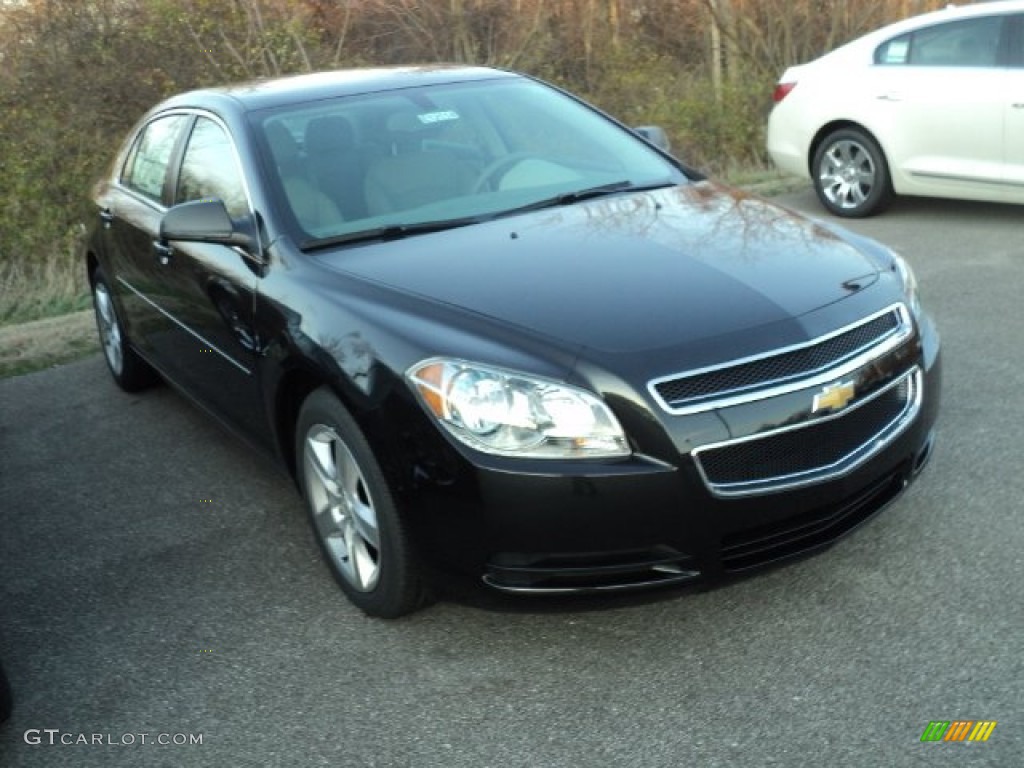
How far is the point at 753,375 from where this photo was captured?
319 centimetres

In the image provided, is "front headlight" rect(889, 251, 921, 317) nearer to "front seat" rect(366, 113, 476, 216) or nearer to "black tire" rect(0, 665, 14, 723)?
"front seat" rect(366, 113, 476, 216)

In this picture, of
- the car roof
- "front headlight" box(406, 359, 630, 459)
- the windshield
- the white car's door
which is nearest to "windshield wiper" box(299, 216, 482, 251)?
the windshield

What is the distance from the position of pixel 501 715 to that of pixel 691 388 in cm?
99

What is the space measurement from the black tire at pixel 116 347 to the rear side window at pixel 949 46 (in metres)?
5.94

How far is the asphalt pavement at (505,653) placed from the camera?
3.01 metres

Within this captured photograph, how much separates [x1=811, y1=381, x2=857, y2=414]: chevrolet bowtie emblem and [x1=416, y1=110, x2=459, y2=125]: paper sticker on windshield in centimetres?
208

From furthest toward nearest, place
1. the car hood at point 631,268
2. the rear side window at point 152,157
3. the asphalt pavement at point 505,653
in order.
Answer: the rear side window at point 152,157 < the car hood at point 631,268 < the asphalt pavement at point 505,653

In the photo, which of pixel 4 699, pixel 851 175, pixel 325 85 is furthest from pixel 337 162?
pixel 851 175

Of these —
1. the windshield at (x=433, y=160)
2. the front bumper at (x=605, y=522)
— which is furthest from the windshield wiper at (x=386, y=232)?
the front bumper at (x=605, y=522)

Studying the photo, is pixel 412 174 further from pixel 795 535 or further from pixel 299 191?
pixel 795 535

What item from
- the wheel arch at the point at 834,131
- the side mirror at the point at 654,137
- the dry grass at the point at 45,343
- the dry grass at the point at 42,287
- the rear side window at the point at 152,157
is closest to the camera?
the side mirror at the point at 654,137

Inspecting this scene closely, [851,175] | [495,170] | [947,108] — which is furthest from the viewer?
[851,175]

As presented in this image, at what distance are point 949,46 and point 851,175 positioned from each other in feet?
3.75

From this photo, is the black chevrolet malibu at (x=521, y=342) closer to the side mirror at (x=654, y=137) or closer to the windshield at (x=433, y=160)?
the windshield at (x=433, y=160)
